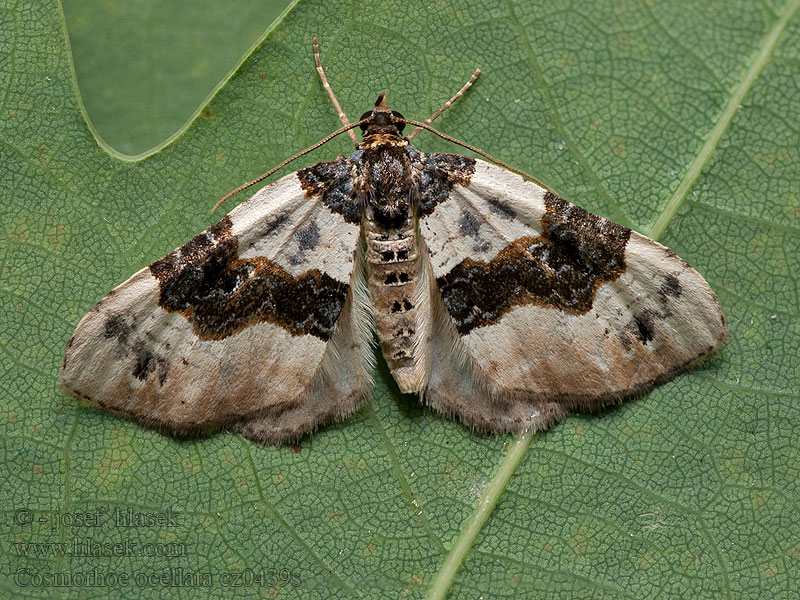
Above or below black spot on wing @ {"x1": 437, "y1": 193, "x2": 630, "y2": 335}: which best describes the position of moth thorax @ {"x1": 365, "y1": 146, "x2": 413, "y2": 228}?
above

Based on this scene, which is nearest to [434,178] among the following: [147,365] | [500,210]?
[500,210]

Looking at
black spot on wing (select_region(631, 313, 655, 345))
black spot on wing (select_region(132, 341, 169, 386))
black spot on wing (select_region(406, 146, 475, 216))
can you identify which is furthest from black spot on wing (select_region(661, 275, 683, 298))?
black spot on wing (select_region(132, 341, 169, 386))

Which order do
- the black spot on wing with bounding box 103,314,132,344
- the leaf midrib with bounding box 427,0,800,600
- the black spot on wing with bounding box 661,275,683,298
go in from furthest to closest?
the leaf midrib with bounding box 427,0,800,600, the black spot on wing with bounding box 661,275,683,298, the black spot on wing with bounding box 103,314,132,344

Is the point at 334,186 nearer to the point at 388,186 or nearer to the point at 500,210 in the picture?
the point at 388,186

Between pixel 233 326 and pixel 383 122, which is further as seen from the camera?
pixel 383 122

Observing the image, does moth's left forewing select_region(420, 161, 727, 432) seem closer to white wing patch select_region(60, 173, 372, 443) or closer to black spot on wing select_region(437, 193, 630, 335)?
black spot on wing select_region(437, 193, 630, 335)

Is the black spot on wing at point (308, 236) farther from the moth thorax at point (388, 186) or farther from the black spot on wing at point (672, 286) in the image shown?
the black spot on wing at point (672, 286)

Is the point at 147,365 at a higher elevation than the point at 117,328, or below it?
below
